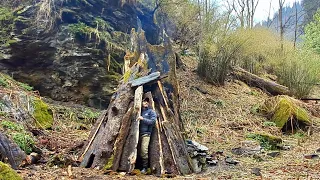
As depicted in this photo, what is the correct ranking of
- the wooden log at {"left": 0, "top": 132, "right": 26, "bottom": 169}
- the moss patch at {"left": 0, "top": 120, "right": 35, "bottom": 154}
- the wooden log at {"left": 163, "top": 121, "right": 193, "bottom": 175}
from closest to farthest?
the wooden log at {"left": 0, "top": 132, "right": 26, "bottom": 169} → the wooden log at {"left": 163, "top": 121, "right": 193, "bottom": 175} → the moss patch at {"left": 0, "top": 120, "right": 35, "bottom": 154}

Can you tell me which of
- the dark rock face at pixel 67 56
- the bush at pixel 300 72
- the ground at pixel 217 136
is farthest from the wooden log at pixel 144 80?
the bush at pixel 300 72

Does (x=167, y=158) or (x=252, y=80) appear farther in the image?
(x=252, y=80)

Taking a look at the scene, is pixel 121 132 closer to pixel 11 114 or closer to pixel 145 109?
pixel 145 109

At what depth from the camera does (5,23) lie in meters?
11.7

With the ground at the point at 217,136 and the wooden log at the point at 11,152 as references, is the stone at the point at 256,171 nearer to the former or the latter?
the ground at the point at 217,136

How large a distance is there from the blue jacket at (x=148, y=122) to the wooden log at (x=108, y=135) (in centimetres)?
42

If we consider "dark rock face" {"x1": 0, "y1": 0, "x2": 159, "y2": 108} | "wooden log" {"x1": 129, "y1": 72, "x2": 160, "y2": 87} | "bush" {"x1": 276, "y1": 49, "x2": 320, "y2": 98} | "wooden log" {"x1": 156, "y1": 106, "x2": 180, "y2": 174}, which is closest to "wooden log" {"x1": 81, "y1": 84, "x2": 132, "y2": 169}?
"wooden log" {"x1": 129, "y1": 72, "x2": 160, "y2": 87}

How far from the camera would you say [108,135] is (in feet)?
20.3

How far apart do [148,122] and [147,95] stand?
0.76 meters

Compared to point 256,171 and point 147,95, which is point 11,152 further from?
point 256,171

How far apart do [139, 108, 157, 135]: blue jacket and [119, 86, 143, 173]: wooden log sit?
0.35 ft

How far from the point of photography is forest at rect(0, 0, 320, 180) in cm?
605

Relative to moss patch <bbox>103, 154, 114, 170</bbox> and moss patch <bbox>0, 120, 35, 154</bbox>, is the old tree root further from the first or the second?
moss patch <bbox>0, 120, 35, 154</bbox>

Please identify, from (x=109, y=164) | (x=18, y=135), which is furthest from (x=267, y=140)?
(x=18, y=135)
